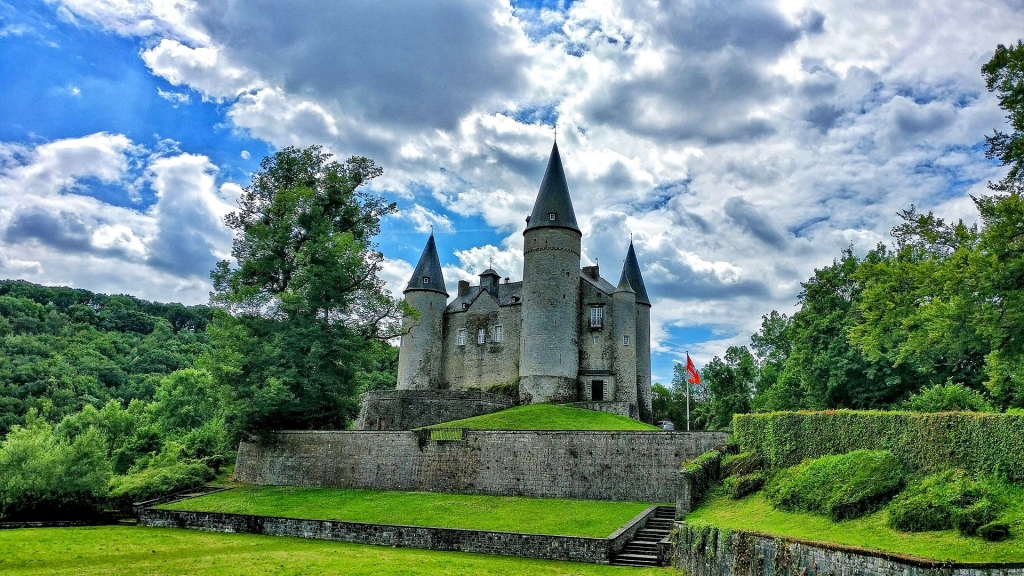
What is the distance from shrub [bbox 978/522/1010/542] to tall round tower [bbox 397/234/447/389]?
40301mm

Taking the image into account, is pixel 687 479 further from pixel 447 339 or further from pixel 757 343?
pixel 757 343

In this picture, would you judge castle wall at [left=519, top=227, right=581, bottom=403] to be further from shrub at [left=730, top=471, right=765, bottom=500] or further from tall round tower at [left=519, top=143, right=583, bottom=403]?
shrub at [left=730, top=471, right=765, bottom=500]

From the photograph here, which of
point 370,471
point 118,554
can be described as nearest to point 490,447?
point 370,471

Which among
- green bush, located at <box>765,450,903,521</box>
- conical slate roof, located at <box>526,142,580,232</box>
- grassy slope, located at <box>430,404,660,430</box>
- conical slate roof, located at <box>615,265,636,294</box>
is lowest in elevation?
green bush, located at <box>765,450,903,521</box>

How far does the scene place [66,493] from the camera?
88.8 feet

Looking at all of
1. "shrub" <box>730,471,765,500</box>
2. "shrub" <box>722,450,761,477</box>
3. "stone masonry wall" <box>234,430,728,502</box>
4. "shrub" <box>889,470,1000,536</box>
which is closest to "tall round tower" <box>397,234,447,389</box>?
"stone masonry wall" <box>234,430,728,502</box>

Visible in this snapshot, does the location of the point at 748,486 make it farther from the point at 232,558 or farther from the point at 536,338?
the point at 536,338

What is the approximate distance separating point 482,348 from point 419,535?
92.8ft

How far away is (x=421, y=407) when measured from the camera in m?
39.3

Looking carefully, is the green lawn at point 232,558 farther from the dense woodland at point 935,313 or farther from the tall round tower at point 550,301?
the tall round tower at point 550,301

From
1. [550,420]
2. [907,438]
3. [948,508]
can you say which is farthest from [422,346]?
[948,508]

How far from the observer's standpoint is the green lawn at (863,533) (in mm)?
10633

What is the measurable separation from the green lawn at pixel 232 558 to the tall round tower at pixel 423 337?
27.0m

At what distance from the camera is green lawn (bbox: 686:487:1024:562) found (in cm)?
1063
